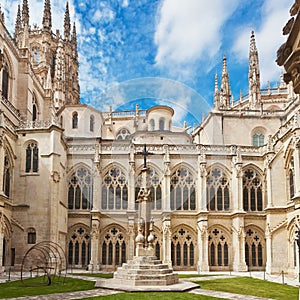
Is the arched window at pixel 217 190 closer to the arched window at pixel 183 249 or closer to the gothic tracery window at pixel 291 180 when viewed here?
the arched window at pixel 183 249

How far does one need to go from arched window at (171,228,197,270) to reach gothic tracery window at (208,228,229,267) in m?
1.63

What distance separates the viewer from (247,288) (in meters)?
22.9

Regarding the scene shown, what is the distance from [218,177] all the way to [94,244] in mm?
13892

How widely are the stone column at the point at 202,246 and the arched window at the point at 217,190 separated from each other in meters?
2.20

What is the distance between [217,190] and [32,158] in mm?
18160

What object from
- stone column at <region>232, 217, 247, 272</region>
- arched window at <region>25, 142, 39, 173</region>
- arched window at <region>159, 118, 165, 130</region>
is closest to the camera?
arched window at <region>25, 142, 39, 173</region>

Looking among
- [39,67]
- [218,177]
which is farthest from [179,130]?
[39,67]

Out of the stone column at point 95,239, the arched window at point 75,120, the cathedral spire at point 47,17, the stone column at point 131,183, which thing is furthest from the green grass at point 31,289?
the cathedral spire at point 47,17

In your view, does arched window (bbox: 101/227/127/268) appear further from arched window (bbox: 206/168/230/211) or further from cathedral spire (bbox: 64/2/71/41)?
cathedral spire (bbox: 64/2/71/41)

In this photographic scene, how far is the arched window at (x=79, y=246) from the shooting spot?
4103 cm

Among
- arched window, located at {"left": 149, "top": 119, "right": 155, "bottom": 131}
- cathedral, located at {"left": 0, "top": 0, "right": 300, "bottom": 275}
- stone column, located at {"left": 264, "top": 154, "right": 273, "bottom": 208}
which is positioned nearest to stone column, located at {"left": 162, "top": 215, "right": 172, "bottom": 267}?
cathedral, located at {"left": 0, "top": 0, "right": 300, "bottom": 275}

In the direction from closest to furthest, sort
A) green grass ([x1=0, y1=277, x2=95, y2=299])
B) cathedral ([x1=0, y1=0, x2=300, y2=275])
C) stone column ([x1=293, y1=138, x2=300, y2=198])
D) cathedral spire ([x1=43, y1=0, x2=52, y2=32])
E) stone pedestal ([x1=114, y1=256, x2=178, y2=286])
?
green grass ([x1=0, y1=277, x2=95, y2=299])
stone pedestal ([x1=114, y1=256, x2=178, y2=286])
stone column ([x1=293, y1=138, x2=300, y2=198])
cathedral ([x1=0, y1=0, x2=300, y2=275])
cathedral spire ([x1=43, y1=0, x2=52, y2=32])

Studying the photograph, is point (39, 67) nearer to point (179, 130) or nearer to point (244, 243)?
point (179, 130)

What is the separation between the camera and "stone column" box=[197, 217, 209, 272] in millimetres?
39794
